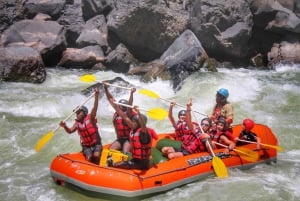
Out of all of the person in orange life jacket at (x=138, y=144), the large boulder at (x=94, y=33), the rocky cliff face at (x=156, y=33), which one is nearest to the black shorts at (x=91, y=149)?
the person in orange life jacket at (x=138, y=144)

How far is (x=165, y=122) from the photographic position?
8953mm

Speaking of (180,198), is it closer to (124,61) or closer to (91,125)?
(91,125)

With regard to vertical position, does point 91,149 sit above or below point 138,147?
below

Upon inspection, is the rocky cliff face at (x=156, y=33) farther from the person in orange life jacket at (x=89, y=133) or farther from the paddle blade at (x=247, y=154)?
the person in orange life jacket at (x=89, y=133)

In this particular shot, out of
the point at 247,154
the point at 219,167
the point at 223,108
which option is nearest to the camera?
the point at 219,167

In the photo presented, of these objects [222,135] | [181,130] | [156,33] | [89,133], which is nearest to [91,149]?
[89,133]

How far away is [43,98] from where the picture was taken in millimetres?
10031

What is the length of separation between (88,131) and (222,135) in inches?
77.7

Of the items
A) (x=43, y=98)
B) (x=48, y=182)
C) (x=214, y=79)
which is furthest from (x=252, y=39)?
(x=48, y=182)

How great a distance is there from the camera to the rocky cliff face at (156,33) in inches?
495

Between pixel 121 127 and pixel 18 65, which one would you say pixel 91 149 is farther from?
pixel 18 65

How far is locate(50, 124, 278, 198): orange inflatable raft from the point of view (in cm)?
539

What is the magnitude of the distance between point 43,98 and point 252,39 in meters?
7.52

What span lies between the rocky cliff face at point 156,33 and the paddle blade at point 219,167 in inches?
227
